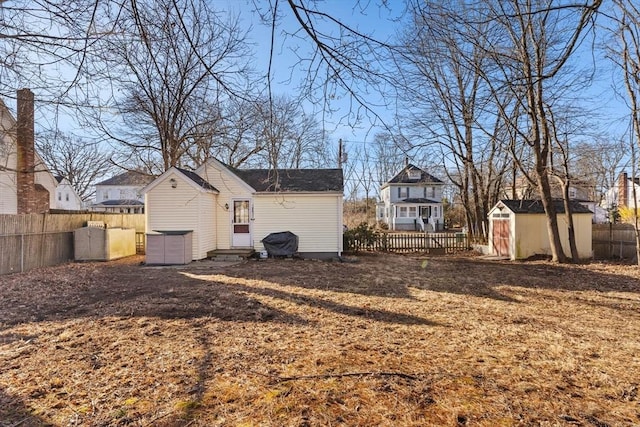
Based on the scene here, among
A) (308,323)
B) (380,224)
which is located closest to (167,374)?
(308,323)

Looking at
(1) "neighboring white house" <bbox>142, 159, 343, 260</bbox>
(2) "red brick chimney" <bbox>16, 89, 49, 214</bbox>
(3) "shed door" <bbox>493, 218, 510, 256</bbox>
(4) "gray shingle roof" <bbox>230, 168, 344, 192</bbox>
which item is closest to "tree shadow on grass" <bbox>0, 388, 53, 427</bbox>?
(1) "neighboring white house" <bbox>142, 159, 343, 260</bbox>

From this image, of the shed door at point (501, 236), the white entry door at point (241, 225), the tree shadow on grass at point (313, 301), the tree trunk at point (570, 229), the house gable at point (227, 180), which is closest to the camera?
the tree shadow on grass at point (313, 301)

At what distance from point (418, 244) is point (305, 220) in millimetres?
6734

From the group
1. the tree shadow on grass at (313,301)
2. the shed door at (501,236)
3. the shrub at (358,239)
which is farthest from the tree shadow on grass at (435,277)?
the shrub at (358,239)

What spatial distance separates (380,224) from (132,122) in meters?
26.0

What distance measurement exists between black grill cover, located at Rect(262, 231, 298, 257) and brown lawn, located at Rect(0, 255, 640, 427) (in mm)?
5387

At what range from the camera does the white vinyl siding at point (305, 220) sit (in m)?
14.1

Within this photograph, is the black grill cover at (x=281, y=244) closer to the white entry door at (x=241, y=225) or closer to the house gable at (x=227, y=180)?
the white entry door at (x=241, y=225)

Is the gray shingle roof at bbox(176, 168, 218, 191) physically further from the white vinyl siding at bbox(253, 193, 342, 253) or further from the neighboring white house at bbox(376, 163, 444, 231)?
the neighboring white house at bbox(376, 163, 444, 231)

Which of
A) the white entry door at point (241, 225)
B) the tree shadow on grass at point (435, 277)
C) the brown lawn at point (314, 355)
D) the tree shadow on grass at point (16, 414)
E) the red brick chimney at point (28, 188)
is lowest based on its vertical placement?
the tree shadow on grass at point (435, 277)

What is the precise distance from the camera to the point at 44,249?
11531mm

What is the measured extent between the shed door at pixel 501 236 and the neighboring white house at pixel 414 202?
52.3ft

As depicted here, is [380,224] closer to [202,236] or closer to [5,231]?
[202,236]

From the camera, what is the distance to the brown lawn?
285 centimetres
